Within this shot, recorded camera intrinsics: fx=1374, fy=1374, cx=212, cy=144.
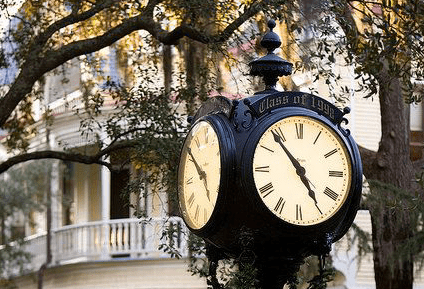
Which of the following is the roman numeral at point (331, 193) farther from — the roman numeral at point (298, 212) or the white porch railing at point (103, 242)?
the white porch railing at point (103, 242)

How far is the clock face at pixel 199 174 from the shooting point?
6250mm

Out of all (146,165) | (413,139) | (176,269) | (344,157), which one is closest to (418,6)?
(146,165)

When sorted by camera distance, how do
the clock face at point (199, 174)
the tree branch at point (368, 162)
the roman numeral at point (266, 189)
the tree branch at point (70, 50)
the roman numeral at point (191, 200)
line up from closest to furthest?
the roman numeral at point (266, 189)
the clock face at point (199, 174)
the roman numeral at point (191, 200)
the tree branch at point (70, 50)
the tree branch at point (368, 162)

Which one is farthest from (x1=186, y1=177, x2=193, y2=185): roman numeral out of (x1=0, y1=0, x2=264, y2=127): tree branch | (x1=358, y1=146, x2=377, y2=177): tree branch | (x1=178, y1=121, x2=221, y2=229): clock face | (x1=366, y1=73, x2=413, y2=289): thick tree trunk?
(x1=358, y1=146, x2=377, y2=177): tree branch

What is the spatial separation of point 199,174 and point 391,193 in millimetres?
9968

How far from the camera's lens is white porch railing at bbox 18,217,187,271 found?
28375 millimetres

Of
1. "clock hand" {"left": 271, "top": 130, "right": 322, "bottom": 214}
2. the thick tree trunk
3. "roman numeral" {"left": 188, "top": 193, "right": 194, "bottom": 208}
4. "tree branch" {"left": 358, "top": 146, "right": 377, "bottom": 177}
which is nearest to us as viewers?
"clock hand" {"left": 271, "top": 130, "right": 322, "bottom": 214}

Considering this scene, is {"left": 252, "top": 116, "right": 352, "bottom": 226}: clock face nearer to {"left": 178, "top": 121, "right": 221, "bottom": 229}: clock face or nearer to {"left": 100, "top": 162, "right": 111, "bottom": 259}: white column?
{"left": 178, "top": 121, "right": 221, "bottom": 229}: clock face

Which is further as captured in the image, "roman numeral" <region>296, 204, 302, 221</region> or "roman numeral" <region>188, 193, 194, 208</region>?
"roman numeral" <region>188, 193, 194, 208</region>

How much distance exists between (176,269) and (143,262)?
698 millimetres

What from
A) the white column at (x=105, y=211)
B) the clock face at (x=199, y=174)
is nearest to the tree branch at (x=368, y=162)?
the clock face at (x=199, y=174)

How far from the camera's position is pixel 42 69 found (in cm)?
1495

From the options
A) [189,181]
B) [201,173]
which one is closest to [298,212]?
[201,173]

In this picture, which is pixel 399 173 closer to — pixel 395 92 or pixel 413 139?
pixel 395 92
